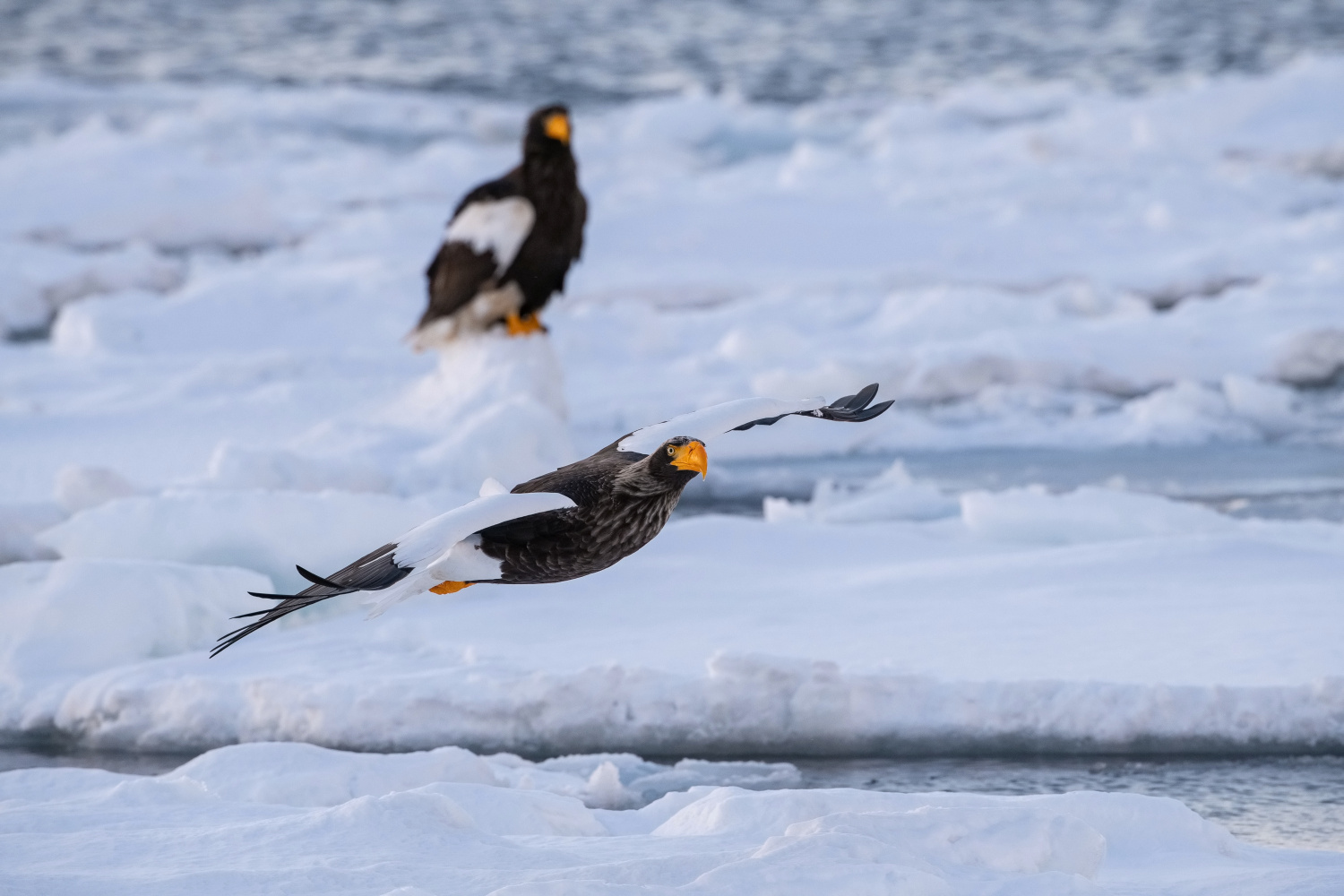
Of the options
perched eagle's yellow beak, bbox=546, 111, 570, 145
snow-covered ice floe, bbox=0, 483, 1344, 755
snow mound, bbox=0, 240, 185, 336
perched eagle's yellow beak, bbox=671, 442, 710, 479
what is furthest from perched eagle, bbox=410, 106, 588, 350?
snow mound, bbox=0, 240, 185, 336

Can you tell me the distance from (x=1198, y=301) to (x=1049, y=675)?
686cm

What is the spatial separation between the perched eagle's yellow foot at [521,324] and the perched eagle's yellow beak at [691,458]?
4405 mm

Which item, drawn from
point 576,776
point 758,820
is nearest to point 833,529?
point 576,776

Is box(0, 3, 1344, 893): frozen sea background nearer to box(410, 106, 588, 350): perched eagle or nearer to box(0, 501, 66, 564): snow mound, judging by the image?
box(0, 501, 66, 564): snow mound

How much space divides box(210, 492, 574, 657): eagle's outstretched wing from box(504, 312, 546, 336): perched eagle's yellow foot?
4388 millimetres

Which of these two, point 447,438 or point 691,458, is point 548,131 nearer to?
point 447,438

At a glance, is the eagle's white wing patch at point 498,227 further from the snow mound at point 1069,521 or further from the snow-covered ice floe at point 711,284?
the snow mound at point 1069,521

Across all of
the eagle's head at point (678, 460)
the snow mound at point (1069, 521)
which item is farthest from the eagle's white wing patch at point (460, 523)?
the snow mound at point (1069, 521)

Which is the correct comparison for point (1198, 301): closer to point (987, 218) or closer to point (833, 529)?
point (987, 218)

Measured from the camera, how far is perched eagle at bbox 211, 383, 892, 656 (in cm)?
332

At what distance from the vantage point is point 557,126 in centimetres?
736

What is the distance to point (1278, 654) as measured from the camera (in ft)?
16.2

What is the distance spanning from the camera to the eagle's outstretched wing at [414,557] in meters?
3.21

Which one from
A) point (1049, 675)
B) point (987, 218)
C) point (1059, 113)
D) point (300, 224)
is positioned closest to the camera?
point (1049, 675)
